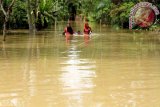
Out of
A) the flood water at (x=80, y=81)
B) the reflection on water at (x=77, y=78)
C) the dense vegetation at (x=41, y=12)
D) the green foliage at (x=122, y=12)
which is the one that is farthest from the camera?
the green foliage at (x=122, y=12)

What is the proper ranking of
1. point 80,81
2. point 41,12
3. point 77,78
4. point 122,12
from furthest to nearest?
point 122,12 < point 41,12 < point 77,78 < point 80,81

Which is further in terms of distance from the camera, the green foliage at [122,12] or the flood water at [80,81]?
the green foliage at [122,12]

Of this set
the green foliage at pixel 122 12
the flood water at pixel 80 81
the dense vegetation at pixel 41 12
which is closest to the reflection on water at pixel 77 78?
the flood water at pixel 80 81

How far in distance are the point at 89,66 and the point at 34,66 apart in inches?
65.2

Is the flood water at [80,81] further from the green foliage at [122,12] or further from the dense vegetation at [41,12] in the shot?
→ the green foliage at [122,12]

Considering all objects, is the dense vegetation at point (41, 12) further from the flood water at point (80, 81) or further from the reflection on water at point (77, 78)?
the reflection on water at point (77, 78)

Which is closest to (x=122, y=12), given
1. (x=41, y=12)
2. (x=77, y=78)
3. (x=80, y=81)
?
(x=41, y=12)

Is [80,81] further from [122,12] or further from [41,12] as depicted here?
[122,12]

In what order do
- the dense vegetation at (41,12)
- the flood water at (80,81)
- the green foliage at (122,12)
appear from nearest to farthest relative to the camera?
the flood water at (80,81), the dense vegetation at (41,12), the green foliage at (122,12)

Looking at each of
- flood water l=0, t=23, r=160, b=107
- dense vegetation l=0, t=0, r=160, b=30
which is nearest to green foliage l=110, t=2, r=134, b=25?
dense vegetation l=0, t=0, r=160, b=30

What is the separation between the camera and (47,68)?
40.5ft

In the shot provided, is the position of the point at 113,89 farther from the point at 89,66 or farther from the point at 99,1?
the point at 99,1

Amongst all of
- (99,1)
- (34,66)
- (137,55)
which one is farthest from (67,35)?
(99,1)

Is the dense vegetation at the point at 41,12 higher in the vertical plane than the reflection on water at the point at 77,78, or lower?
higher
